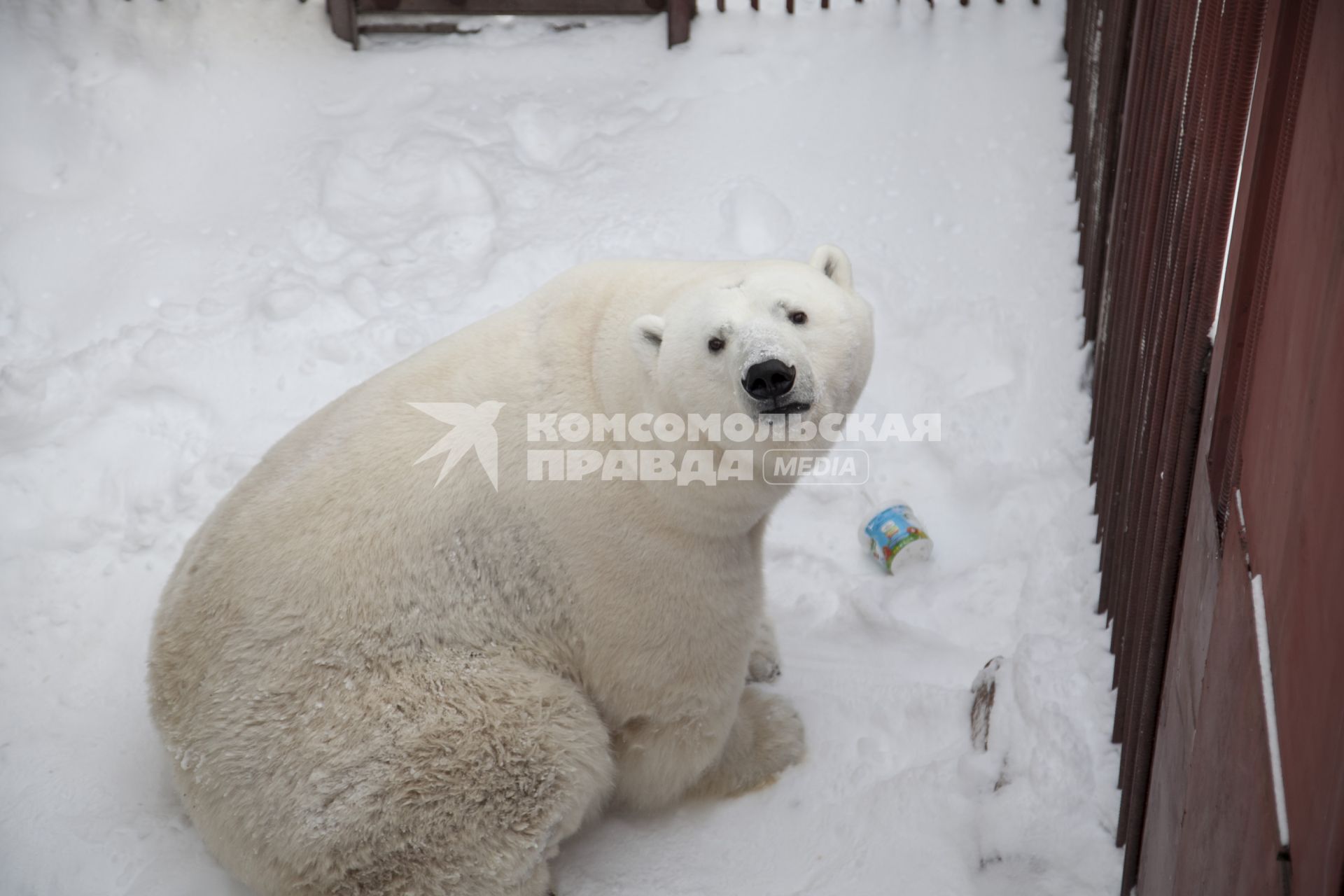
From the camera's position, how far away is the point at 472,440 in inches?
147

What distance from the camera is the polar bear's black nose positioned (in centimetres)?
302

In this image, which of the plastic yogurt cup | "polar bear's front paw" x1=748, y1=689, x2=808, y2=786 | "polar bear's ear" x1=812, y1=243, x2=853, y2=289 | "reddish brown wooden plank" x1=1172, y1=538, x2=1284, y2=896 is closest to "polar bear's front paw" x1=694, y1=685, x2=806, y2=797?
"polar bear's front paw" x1=748, y1=689, x2=808, y2=786

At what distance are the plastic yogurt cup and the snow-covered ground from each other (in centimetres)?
10

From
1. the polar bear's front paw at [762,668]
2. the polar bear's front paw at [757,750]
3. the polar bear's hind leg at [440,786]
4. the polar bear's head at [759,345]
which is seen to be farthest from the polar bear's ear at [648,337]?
the polar bear's front paw at [762,668]

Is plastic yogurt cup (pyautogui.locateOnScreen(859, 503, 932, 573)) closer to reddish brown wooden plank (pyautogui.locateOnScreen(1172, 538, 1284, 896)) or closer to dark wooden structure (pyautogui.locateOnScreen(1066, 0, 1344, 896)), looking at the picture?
dark wooden structure (pyautogui.locateOnScreen(1066, 0, 1344, 896))

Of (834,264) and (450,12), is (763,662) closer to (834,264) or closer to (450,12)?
(834,264)

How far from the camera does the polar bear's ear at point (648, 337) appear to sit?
10.9 ft

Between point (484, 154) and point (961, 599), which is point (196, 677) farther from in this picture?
point (484, 154)

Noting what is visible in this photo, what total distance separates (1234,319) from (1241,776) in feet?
3.00

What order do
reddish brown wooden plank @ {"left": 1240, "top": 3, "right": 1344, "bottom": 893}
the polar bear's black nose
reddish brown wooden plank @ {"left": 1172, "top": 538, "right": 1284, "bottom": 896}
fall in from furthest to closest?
1. the polar bear's black nose
2. reddish brown wooden plank @ {"left": 1172, "top": 538, "right": 1284, "bottom": 896}
3. reddish brown wooden plank @ {"left": 1240, "top": 3, "right": 1344, "bottom": 893}

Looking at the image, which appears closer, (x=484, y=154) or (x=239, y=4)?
(x=484, y=154)

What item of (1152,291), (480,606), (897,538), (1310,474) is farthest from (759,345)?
(897,538)

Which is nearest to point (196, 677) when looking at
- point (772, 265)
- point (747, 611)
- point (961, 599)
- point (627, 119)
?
point (747, 611)

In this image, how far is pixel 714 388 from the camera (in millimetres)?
3234
